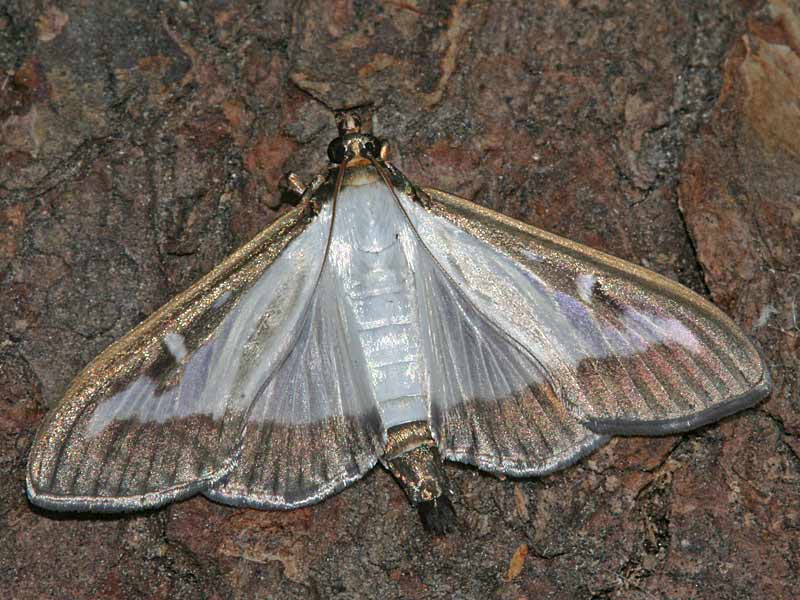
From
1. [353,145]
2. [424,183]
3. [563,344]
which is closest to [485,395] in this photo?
[563,344]

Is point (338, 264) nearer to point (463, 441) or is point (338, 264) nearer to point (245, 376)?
point (245, 376)

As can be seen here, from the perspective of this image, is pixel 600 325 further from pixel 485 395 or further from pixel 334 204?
pixel 334 204

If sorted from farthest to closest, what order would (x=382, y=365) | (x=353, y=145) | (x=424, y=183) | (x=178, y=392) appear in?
(x=424, y=183) < (x=353, y=145) < (x=382, y=365) < (x=178, y=392)

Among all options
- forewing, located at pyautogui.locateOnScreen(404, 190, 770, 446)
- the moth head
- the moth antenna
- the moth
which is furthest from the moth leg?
the moth head

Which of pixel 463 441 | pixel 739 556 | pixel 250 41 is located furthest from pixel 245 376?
pixel 739 556

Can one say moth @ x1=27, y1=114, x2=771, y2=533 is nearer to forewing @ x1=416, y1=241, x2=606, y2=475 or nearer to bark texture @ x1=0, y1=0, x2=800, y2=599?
forewing @ x1=416, y1=241, x2=606, y2=475
